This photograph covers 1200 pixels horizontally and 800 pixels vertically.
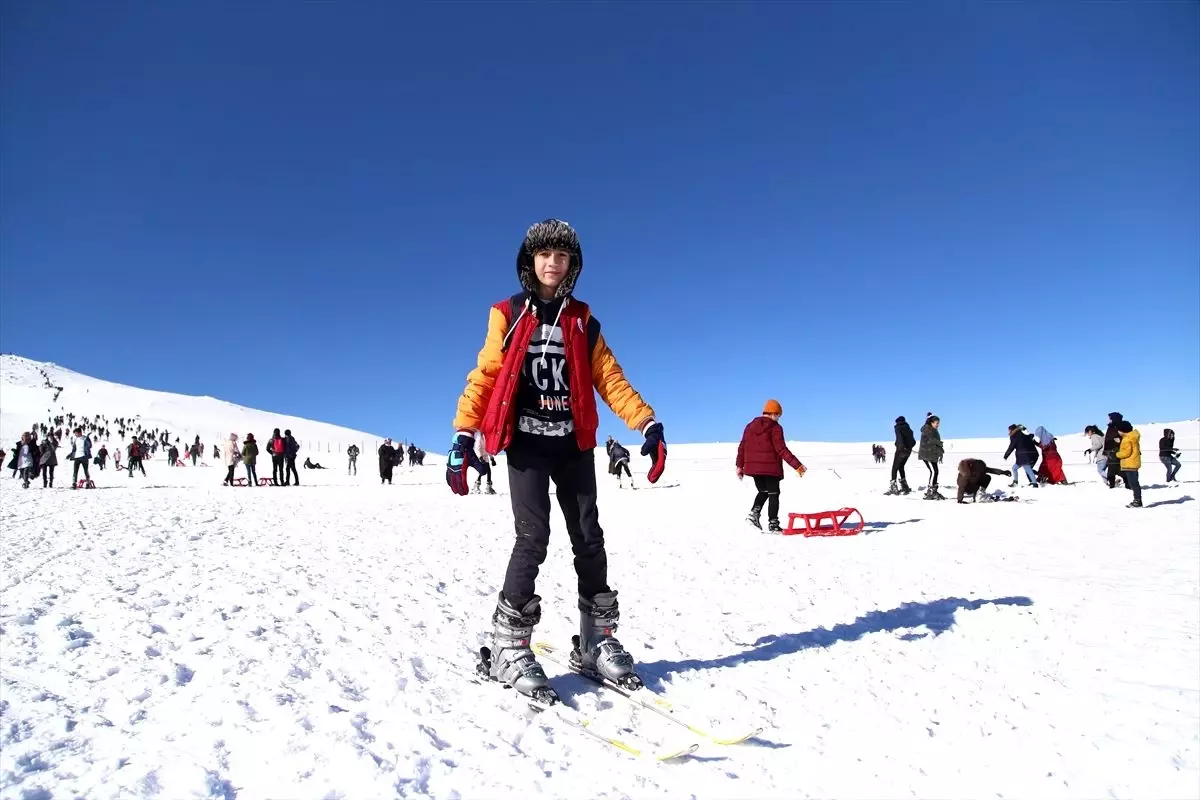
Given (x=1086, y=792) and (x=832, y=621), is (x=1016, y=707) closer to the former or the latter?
(x=1086, y=792)

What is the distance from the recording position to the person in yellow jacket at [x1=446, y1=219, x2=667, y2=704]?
3.53 metres

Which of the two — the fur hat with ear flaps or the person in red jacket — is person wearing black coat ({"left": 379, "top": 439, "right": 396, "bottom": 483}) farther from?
the fur hat with ear flaps

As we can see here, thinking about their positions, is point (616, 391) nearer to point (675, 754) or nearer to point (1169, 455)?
point (675, 754)

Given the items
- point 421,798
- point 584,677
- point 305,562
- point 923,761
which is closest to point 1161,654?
point 923,761

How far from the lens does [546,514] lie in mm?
3674

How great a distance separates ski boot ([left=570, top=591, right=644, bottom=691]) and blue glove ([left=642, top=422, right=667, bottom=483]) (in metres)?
0.77

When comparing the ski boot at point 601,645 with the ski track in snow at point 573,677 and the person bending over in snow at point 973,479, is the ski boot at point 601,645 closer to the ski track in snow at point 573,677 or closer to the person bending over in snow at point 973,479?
the ski track in snow at point 573,677

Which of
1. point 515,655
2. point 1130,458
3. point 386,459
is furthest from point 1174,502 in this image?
point 386,459

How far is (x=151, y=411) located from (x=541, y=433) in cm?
11191

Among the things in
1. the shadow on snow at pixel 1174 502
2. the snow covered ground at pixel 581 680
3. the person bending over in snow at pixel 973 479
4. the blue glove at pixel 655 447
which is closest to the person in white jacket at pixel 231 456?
the snow covered ground at pixel 581 680

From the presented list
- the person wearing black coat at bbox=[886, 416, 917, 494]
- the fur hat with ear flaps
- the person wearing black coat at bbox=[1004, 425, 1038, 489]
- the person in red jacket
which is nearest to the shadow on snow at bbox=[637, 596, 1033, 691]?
→ the fur hat with ear flaps

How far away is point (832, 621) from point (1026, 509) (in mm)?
10418

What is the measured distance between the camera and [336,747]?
8.72 ft

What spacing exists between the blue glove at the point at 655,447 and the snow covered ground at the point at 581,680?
4.26 ft
